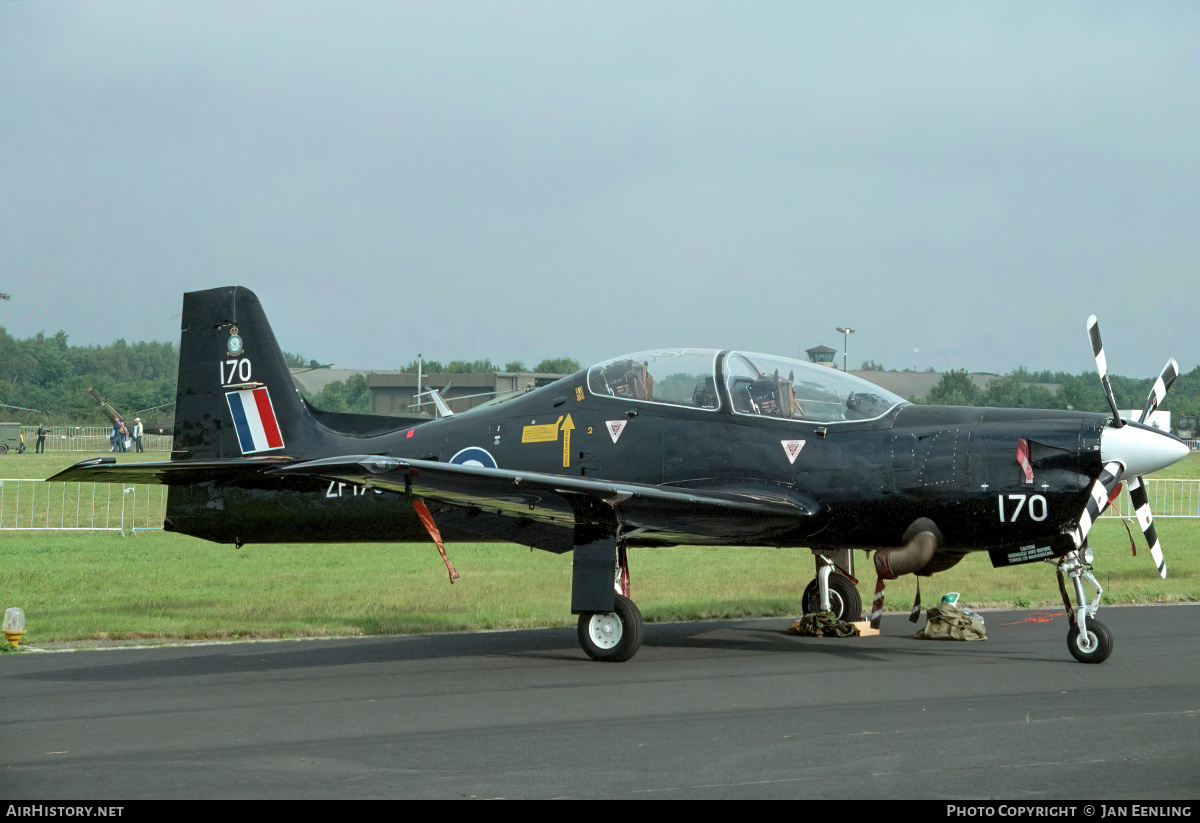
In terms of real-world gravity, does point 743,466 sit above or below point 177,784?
above

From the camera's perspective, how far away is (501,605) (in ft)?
44.6

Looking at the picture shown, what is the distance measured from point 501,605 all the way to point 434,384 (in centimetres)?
8241

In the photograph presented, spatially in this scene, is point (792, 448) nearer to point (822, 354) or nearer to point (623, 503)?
point (623, 503)

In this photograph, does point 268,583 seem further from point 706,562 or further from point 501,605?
point 706,562

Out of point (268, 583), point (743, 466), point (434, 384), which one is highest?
point (434, 384)

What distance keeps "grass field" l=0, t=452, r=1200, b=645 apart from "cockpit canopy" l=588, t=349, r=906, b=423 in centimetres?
327

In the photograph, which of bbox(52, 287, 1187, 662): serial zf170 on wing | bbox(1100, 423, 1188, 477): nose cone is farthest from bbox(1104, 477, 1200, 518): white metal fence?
bbox(1100, 423, 1188, 477): nose cone

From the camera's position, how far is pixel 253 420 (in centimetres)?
1186

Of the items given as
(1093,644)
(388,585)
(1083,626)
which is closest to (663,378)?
(1083,626)

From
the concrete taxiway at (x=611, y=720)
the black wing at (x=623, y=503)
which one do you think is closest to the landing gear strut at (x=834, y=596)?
the concrete taxiway at (x=611, y=720)

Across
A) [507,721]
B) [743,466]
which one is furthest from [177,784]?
[743,466]

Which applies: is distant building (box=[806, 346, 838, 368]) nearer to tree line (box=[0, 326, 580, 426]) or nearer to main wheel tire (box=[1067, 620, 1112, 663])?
tree line (box=[0, 326, 580, 426])

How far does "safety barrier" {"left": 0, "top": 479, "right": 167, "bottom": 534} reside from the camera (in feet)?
82.5
